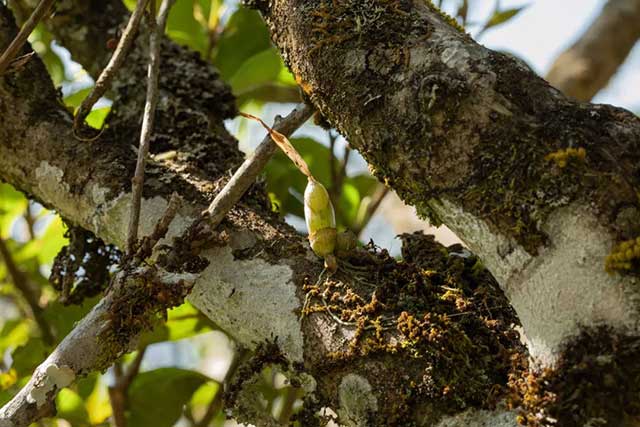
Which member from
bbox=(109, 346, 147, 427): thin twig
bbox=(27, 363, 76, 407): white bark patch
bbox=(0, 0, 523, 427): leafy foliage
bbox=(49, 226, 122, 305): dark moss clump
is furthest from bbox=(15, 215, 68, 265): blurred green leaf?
bbox=(27, 363, 76, 407): white bark patch

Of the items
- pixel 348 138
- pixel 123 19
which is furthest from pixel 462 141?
pixel 123 19

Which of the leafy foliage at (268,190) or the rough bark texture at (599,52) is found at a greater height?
the rough bark texture at (599,52)

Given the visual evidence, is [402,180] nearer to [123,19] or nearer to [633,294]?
[633,294]

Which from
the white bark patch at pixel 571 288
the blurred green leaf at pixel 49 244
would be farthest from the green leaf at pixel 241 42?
the white bark patch at pixel 571 288

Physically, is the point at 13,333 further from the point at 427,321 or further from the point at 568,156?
the point at 568,156

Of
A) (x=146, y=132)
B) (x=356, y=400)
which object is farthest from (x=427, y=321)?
(x=146, y=132)

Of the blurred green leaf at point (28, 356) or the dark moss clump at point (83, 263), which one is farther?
the blurred green leaf at point (28, 356)

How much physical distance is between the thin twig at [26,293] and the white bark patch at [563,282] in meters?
1.20

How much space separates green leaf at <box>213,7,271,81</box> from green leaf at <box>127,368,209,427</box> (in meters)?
0.69

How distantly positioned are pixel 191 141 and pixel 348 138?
0.46m

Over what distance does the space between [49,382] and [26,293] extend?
3.33ft

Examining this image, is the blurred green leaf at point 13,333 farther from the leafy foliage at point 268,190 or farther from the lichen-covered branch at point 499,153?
the lichen-covered branch at point 499,153

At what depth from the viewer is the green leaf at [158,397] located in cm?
161

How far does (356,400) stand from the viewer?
2.83 feet
